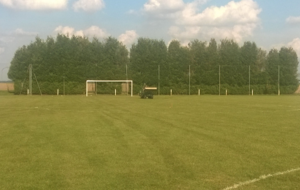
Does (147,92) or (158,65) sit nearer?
(147,92)

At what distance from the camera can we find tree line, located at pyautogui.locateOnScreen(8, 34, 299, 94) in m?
51.6

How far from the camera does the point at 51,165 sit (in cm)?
664

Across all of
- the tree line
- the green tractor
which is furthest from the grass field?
the tree line

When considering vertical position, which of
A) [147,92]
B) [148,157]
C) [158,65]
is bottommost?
[148,157]

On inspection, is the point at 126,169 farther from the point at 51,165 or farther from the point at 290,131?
the point at 290,131

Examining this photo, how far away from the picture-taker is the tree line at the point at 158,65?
169 feet

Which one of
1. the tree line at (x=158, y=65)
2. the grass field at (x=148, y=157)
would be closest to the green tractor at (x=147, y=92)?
the tree line at (x=158, y=65)

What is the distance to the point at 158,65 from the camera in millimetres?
53688

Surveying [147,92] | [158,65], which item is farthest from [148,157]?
[158,65]

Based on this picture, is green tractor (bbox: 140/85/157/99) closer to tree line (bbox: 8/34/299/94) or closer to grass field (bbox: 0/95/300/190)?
tree line (bbox: 8/34/299/94)

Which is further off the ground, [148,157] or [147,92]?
[147,92]

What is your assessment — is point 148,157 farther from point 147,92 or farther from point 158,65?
point 158,65

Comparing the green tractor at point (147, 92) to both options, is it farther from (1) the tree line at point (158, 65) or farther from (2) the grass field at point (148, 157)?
(2) the grass field at point (148, 157)

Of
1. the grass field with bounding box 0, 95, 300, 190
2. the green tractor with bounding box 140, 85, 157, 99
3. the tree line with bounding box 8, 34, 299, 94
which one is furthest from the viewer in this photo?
the tree line with bounding box 8, 34, 299, 94
